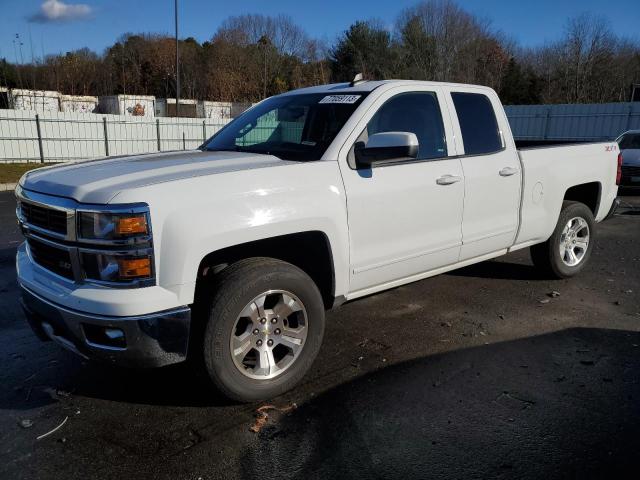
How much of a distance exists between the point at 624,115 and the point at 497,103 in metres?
20.2

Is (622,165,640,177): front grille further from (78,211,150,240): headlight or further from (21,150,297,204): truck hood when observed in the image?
(78,211,150,240): headlight

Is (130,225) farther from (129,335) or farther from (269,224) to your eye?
(269,224)

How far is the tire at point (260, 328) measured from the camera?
2979mm

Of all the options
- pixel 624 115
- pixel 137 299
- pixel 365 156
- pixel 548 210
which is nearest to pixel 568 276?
pixel 548 210

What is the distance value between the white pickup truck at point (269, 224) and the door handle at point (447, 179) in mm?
16

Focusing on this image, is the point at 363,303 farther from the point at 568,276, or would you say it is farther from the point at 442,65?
the point at 442,65

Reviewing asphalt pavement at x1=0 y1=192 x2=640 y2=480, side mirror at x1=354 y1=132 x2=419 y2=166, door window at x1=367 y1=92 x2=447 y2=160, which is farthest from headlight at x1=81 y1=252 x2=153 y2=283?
door window at x1=367 y1=92 x2=447 y2=160

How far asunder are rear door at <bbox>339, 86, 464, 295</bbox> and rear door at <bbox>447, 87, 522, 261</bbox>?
0.48 feet

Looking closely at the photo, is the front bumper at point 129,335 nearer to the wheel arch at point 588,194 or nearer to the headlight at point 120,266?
the headlight at point 120,266

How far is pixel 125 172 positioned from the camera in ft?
10.2

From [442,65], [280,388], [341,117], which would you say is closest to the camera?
[280,388]

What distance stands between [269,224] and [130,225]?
785mm

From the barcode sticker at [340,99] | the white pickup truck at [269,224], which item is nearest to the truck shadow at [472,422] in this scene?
the white pickup truck at [269,224]

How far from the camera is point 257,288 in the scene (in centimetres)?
307
